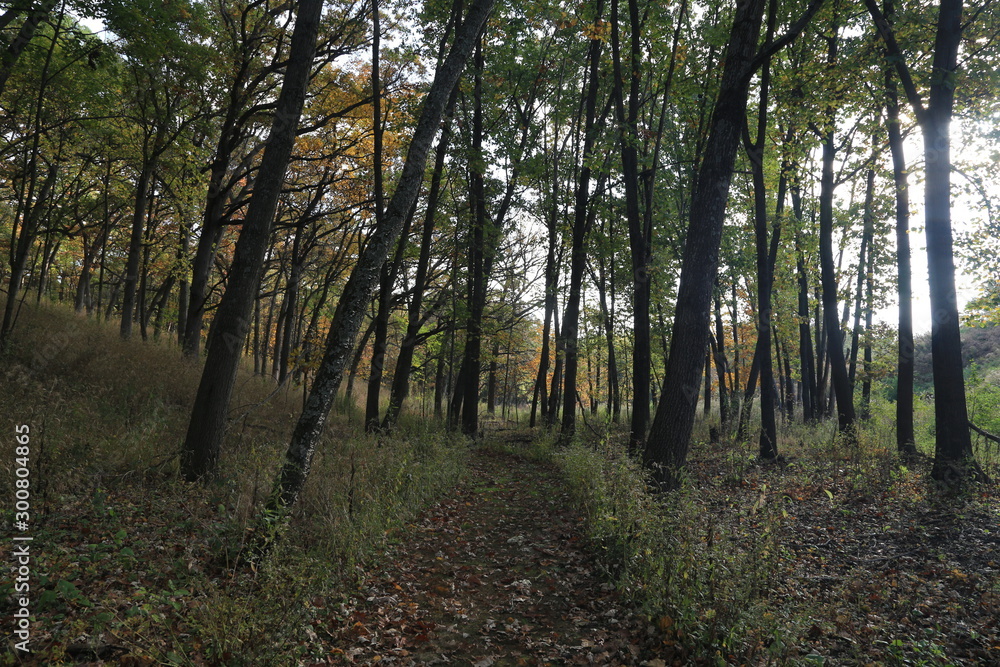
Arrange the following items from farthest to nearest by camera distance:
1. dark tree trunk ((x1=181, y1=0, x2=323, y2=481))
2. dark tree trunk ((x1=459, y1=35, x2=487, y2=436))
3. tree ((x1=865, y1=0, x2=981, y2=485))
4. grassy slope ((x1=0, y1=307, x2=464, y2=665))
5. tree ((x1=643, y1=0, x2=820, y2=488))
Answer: dark tree trunk ((x1=459, y1=35, x2=487, y2=436))
tree ((x1=865, y1=0, x2=981, y2=485))
tree ((x1=643, y1=0, x2=820, y2=488))
dark tree trunk ((x1=181, y1=0, x2=323, y2=481))
grassy slope ((x1=0, y1=307, x2=464, y2=665))

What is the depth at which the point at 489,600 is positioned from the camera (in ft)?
17.6

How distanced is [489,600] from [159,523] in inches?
149

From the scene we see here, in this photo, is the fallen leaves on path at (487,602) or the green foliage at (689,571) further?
the fallen leaves on path at (487,602)

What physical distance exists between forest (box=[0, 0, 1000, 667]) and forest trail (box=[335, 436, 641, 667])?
0.17ft

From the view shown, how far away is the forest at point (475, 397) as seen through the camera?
14.0 feet

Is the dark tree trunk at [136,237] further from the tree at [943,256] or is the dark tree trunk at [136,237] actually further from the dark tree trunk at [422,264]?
the tree at [943,256]

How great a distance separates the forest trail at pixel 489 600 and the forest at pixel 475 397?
5 cm

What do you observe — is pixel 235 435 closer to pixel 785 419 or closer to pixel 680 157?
pixel 680 157

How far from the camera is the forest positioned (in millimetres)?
4281

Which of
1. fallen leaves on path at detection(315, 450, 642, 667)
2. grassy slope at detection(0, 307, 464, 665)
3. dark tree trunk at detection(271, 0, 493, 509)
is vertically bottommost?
fallen leaves on path at detection(315, 450, 642, 667)

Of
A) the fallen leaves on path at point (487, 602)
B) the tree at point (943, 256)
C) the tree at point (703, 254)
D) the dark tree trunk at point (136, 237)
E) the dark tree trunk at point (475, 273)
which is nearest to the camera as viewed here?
the fallen leaves on path at point (487, 602)

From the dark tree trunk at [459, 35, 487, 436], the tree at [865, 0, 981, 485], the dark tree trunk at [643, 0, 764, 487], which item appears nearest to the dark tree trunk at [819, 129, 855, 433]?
the tree at [865, 0, 981, 485]

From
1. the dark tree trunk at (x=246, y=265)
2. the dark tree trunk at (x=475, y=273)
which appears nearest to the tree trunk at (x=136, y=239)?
the dark tree trunk at (x=246, y=265)

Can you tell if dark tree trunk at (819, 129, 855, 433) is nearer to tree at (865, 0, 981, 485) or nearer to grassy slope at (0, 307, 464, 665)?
tree at (865, 0, 981, 485)
